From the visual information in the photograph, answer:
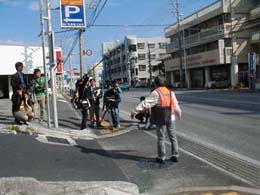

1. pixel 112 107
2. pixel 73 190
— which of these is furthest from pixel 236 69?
pixel 73 190

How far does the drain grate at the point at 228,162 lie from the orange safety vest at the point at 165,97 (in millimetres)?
1407

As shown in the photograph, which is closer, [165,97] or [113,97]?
[165,97]

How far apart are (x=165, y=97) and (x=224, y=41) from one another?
5741cm

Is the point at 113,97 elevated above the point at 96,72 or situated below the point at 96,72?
below

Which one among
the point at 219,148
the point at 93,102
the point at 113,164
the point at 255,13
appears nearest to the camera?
the point at 113,164

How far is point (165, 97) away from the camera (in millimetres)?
8594

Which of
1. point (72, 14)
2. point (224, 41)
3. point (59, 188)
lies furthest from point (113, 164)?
point (224, 41)

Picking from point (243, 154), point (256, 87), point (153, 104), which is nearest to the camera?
point (153, 104)

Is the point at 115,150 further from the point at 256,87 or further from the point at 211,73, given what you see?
the point at 211,73

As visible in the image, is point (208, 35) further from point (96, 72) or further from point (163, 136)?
point (96, 72)

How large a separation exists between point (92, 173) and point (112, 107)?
754 cm

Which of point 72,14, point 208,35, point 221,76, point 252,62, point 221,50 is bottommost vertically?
point 221,76

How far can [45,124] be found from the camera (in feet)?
49.0

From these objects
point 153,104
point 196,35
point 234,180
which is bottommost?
point 234,180
